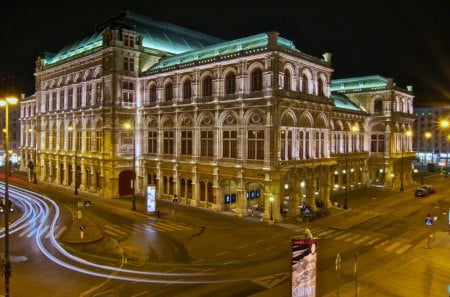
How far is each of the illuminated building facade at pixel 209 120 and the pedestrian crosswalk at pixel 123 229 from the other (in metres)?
8.34

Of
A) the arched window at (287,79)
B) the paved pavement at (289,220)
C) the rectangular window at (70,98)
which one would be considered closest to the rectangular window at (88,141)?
the paved pavement at (289,220)

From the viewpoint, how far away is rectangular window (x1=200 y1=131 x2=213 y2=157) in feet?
155

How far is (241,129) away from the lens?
142 ft

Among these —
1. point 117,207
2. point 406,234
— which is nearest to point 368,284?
point 406,234

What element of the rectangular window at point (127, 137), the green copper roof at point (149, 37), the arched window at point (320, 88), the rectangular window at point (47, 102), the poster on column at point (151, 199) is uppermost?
the green copper roof at point (149, 37)

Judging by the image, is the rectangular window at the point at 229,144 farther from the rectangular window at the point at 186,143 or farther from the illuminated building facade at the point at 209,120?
the rectangular window at the point at 186,143

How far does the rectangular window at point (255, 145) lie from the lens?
4172 cm

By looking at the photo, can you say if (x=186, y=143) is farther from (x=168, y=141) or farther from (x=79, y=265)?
(x=79, y=265)

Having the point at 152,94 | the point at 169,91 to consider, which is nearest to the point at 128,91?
the point at 152,94

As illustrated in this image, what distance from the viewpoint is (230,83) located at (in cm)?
4519

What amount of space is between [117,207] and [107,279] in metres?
25.1

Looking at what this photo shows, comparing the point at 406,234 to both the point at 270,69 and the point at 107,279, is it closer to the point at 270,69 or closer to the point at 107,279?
the point at 270,69

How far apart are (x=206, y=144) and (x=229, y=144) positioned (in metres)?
3.94

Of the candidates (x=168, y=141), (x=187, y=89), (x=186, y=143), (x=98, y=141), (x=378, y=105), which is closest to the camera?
(x=186, y=143)
